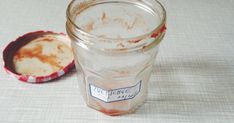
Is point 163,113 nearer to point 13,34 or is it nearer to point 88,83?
point 88,83

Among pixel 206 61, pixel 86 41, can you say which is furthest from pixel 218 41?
pixel 86 41

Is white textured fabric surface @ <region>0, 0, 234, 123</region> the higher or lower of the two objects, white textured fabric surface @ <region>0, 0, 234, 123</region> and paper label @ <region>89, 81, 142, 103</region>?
the lower

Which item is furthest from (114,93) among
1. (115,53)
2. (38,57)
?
(38,57)

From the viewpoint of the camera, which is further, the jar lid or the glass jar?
the jar lid

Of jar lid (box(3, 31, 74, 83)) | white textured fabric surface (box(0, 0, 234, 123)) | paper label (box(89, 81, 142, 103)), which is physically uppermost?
paper label (box(89, 81, 142, 103))

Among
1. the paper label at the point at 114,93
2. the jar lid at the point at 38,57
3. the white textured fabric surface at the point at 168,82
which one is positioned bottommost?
the white textured fabric surface at the point at 168,82

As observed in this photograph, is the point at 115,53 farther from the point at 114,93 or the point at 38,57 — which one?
the point at 38,57
